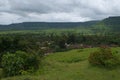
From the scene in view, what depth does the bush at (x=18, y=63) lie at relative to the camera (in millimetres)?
26688

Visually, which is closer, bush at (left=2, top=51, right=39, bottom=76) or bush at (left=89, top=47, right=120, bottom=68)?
bush at (left=2, top=51, right=39, bottom=76)

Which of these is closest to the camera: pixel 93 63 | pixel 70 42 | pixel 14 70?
pixel 14 70

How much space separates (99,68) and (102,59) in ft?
4.00

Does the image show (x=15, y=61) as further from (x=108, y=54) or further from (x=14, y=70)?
(x=108, y=54)

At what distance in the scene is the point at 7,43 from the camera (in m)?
38.7

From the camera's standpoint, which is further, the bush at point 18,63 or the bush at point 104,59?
the bush at point 104,59

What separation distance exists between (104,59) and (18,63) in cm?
949

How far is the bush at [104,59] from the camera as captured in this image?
1091 inches

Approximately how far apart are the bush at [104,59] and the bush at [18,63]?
6.50 metres

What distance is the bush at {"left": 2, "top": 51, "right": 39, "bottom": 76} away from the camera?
87.6 ft

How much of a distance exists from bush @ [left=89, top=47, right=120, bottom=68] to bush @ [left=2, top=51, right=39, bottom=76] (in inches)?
256

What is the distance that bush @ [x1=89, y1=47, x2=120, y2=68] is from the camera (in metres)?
27.7

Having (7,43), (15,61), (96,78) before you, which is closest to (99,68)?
(96,78)

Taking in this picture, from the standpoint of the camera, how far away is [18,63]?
88.1 ft
